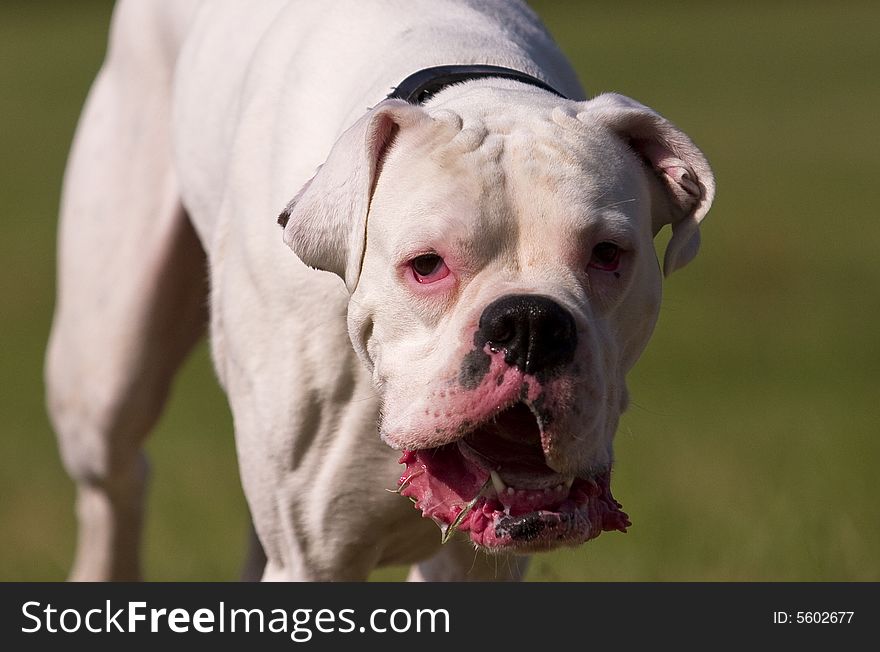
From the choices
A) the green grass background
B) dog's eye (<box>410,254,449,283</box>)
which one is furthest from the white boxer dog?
the green grass background

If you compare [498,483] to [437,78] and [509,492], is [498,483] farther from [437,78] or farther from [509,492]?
[437,78]

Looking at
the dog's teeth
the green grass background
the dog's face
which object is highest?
the dog's face

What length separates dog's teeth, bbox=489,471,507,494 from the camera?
3.50m

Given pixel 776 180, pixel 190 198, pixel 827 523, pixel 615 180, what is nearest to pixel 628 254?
pixel 615 180

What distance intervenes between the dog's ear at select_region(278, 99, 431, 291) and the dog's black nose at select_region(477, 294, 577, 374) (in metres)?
0.41

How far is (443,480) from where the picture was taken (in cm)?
361

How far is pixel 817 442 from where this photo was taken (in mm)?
9719

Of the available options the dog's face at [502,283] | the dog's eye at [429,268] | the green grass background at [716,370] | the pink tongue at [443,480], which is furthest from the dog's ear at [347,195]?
the green grass background at [716,370]

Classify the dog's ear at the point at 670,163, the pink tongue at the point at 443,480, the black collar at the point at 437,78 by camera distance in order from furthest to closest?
1. the black collar at the point at 437,78
2. the dog's ear at the point at 670,163
3. the pink tongue at the point at 443,480

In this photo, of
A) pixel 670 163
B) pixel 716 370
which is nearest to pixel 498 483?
pixel 670 163

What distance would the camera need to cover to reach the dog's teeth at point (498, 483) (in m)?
3.50

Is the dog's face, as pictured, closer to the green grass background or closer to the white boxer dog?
the white boxer dog

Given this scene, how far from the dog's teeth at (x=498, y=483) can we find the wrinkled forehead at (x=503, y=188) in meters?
0.47

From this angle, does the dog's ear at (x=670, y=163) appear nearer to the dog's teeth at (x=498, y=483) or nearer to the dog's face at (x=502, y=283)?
the dog's face at (x=502, y=283)
